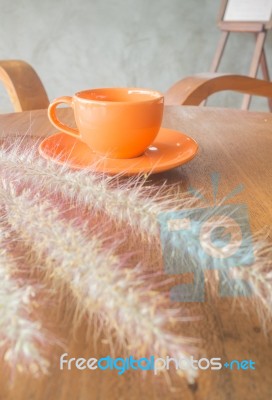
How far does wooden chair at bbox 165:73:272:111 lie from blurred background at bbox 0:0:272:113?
1129 mm

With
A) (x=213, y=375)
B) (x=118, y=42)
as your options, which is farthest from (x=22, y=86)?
(x=118, y=42)

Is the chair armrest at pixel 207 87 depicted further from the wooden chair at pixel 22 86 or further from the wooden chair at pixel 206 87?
the wooden chair at pixel 22 86

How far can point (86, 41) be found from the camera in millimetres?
2029

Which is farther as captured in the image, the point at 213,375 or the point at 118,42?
the point at 118,42

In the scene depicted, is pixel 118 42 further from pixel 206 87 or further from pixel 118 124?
pixel 118 124

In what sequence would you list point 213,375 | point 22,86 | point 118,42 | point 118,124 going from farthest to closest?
point 118,42 < point 22,86 < point 118,124 < point 213,375

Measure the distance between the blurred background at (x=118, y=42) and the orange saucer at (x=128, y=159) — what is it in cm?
164

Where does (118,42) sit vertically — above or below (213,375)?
below

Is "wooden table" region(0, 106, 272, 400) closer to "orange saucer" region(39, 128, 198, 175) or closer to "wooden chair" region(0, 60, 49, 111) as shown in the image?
"orange saucer" region(39, 128, 198, 175)

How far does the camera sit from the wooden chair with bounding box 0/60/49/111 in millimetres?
835

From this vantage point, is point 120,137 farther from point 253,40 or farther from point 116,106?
point 253,40

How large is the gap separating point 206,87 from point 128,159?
49cm

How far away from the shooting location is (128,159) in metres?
0.43

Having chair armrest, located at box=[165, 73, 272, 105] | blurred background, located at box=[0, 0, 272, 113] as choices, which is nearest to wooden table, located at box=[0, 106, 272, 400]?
chair armrest, located at box=[165, 73, 272, 105]
